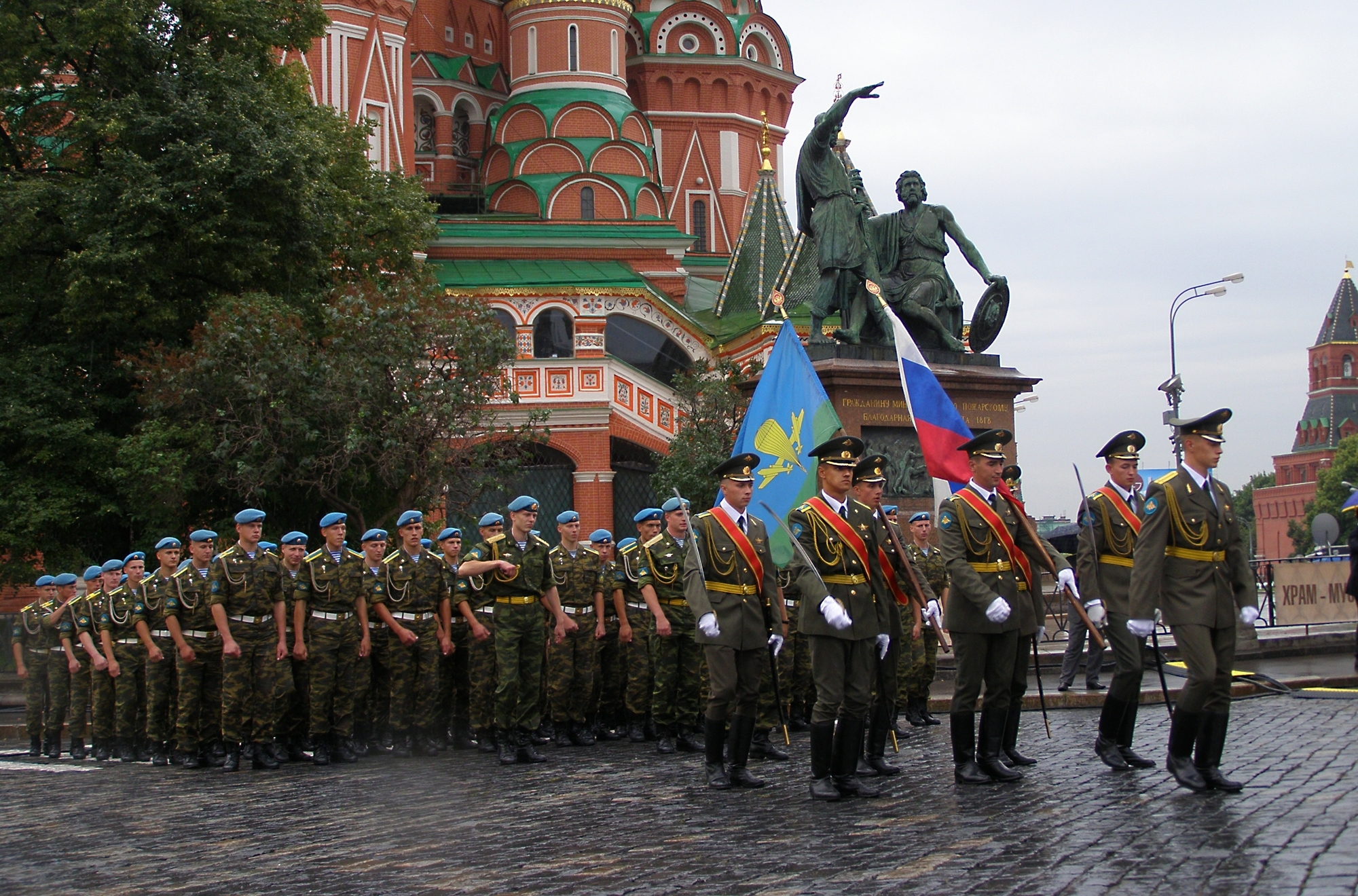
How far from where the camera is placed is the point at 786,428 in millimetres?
11672

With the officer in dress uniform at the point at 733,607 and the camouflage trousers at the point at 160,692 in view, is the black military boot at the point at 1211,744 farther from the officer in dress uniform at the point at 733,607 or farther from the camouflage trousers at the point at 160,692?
the camouflage trousers at the point at 160,692

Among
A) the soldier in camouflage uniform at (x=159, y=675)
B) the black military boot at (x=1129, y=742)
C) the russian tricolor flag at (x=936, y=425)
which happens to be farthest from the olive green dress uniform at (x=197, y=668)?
the black military boot at (x=1129, y=742)

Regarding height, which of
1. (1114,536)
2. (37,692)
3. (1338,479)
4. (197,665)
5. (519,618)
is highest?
(1338,479)

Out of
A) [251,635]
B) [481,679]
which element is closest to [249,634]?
[251,635]

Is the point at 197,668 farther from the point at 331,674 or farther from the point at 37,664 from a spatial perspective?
the point at 37,664

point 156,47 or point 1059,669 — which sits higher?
point 156,47

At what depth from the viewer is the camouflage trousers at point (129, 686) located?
1323 cm

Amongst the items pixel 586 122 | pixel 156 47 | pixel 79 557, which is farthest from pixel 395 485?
pixel 586 122

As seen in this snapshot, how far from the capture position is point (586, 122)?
41.9 metres

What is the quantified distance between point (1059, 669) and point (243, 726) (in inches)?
331

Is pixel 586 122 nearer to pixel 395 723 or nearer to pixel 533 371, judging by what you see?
pixel 533 371

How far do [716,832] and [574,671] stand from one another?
493 centimetres

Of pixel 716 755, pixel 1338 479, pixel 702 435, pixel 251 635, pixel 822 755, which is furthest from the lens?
pixel 1338 479

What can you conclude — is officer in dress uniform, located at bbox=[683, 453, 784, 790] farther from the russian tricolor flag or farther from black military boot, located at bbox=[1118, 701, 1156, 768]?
the russian tricolor flag
